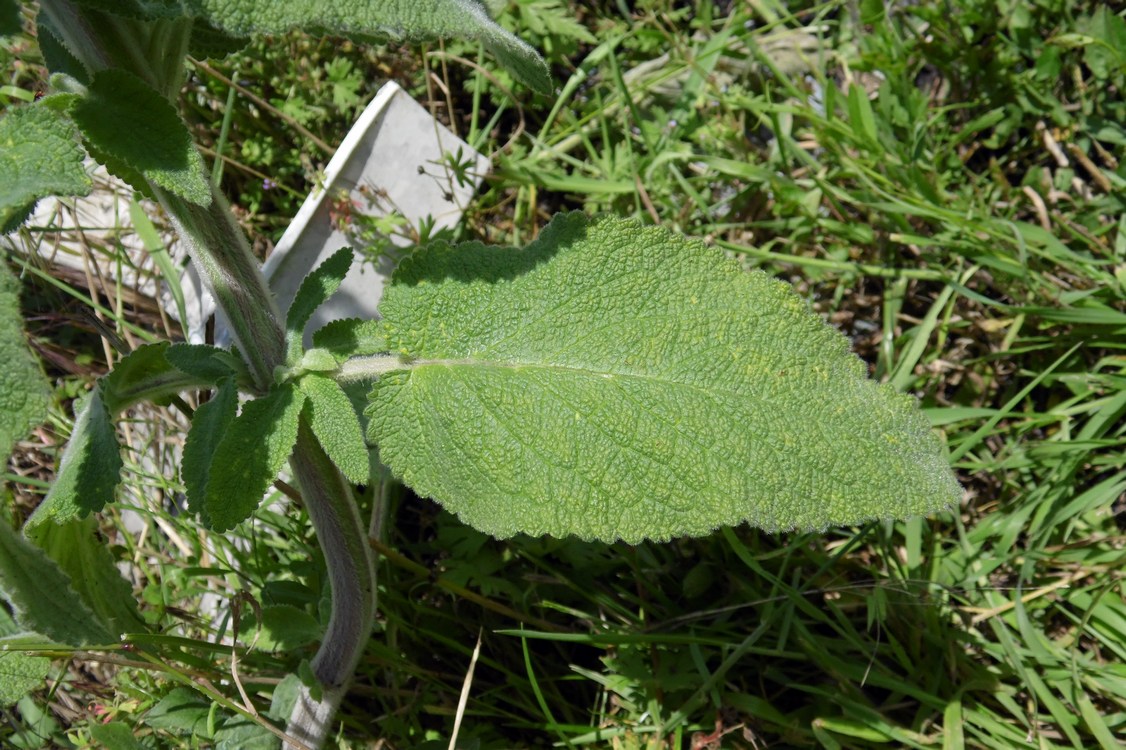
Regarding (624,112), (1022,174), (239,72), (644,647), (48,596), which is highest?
(239,72)

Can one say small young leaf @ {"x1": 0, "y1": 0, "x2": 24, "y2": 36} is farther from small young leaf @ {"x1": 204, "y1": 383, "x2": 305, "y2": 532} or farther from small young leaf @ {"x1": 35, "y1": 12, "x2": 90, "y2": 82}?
small young leaf @ {"x1": 204, "y1": 383, "x2": 305, "y2": 532}

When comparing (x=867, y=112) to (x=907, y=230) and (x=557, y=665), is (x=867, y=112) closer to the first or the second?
(x=907, y=230)

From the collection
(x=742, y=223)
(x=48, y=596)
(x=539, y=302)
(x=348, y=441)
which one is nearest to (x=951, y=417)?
(x=742, y=223)

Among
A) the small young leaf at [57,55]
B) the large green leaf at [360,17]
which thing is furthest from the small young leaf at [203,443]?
the large green leaf at [360,17]

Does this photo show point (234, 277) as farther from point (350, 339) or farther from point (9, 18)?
point (9, 18)

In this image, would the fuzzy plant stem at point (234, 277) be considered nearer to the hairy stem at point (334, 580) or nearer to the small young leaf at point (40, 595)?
the hairy stem at point (334, 580)

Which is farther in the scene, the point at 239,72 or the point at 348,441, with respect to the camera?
the point at 239,72

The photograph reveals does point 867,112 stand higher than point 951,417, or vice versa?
point 867,112

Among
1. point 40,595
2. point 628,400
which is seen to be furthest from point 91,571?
point 628,400
